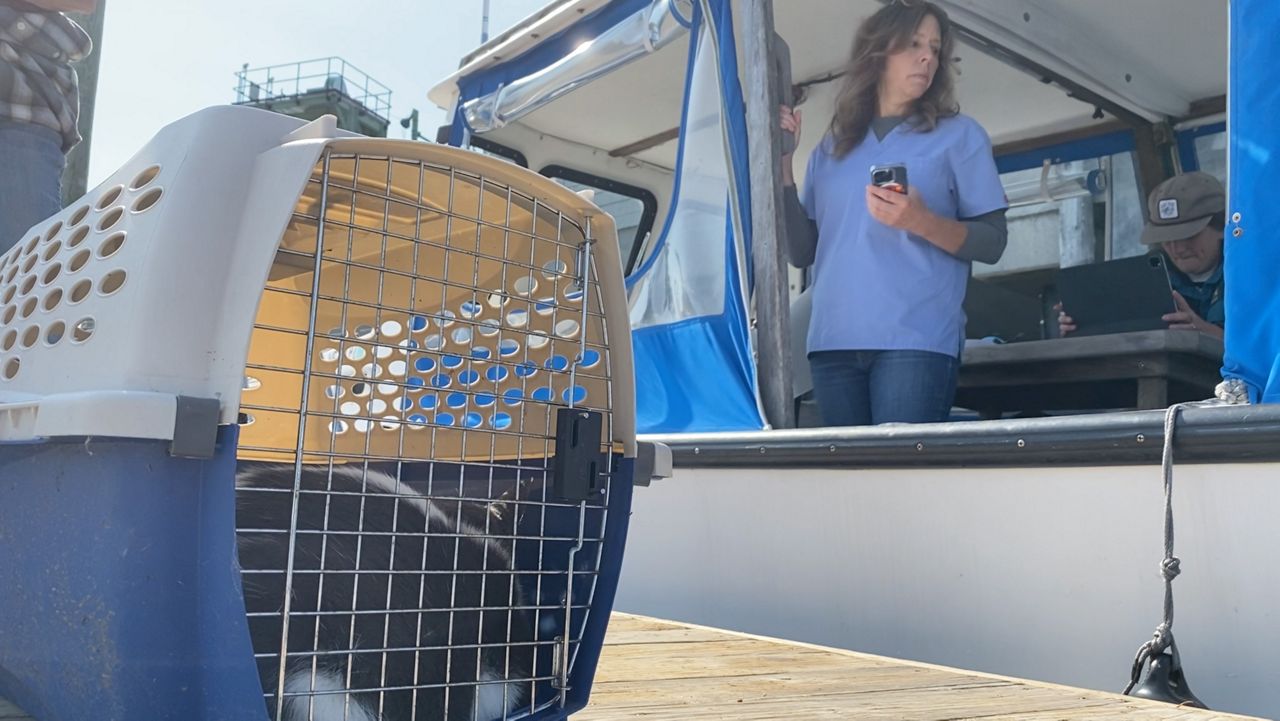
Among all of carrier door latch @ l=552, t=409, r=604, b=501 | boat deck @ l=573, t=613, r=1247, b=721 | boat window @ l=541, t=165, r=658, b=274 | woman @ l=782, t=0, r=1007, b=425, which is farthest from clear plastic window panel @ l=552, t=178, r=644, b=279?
carrier door latch @ l=552, t=409, r=604, b=501

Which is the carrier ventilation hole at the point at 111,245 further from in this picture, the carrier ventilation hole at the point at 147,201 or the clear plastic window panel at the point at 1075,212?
the clear plastic window panel at the point at 1075,212

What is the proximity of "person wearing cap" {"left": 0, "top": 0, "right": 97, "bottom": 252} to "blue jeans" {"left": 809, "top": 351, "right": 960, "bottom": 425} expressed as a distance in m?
1.59

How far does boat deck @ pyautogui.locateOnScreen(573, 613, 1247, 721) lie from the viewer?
1.26 m

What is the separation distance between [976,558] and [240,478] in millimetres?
1262

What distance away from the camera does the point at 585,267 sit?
119 centimetres

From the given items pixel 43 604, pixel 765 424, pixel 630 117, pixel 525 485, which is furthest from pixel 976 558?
pixel 630 117

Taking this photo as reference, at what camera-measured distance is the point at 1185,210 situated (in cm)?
310

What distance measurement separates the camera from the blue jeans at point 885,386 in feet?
7.31

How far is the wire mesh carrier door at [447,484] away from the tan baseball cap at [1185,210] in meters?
2.41

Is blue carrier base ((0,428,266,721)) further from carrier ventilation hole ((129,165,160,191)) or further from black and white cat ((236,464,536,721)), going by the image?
carrier ventilation hole ((129,165,160,191))

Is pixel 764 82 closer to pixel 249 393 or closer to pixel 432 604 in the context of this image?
pixel 249 393

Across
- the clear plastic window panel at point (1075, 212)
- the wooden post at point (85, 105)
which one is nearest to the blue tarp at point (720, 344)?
the wooden post at point (85, 105)

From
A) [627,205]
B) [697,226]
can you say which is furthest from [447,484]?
[627,205]

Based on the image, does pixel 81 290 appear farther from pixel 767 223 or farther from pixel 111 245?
pixel 767 223
